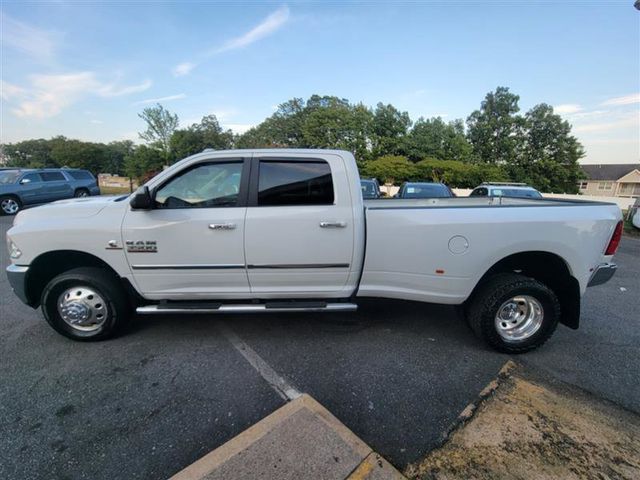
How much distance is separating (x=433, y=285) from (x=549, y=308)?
114cm

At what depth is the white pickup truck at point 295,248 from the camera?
3.08m

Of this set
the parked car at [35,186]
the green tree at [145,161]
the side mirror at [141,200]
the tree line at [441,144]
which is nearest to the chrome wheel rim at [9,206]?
the parked car at [35,186]

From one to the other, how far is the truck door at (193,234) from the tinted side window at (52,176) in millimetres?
14523

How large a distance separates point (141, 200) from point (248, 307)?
1435 mm

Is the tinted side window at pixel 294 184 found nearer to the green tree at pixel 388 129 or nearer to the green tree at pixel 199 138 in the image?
the green tree at pixel 199 138

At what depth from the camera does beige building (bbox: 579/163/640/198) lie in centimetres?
4947

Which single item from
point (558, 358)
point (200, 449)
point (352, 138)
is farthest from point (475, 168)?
point (200, 449)

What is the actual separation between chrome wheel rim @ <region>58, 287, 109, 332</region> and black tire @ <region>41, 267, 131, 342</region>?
0.01m

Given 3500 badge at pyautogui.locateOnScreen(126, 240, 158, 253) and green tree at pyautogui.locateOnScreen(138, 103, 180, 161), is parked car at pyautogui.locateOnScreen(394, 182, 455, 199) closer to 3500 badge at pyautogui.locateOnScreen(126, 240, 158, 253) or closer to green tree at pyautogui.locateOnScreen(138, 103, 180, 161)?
3500 badge at pyautogui.locateOnScreen(126, 240, 158, 253)

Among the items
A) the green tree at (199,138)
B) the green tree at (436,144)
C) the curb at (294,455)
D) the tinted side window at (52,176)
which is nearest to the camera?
the curb at (294,455)

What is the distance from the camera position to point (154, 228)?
3.10 metres

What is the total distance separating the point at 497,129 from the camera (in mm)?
47469

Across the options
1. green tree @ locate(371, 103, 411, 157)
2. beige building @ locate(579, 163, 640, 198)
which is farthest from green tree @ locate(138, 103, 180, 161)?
beige building @ locate(579, 163, 640, 198)

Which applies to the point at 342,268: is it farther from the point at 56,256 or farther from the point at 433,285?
the point at 56,256
